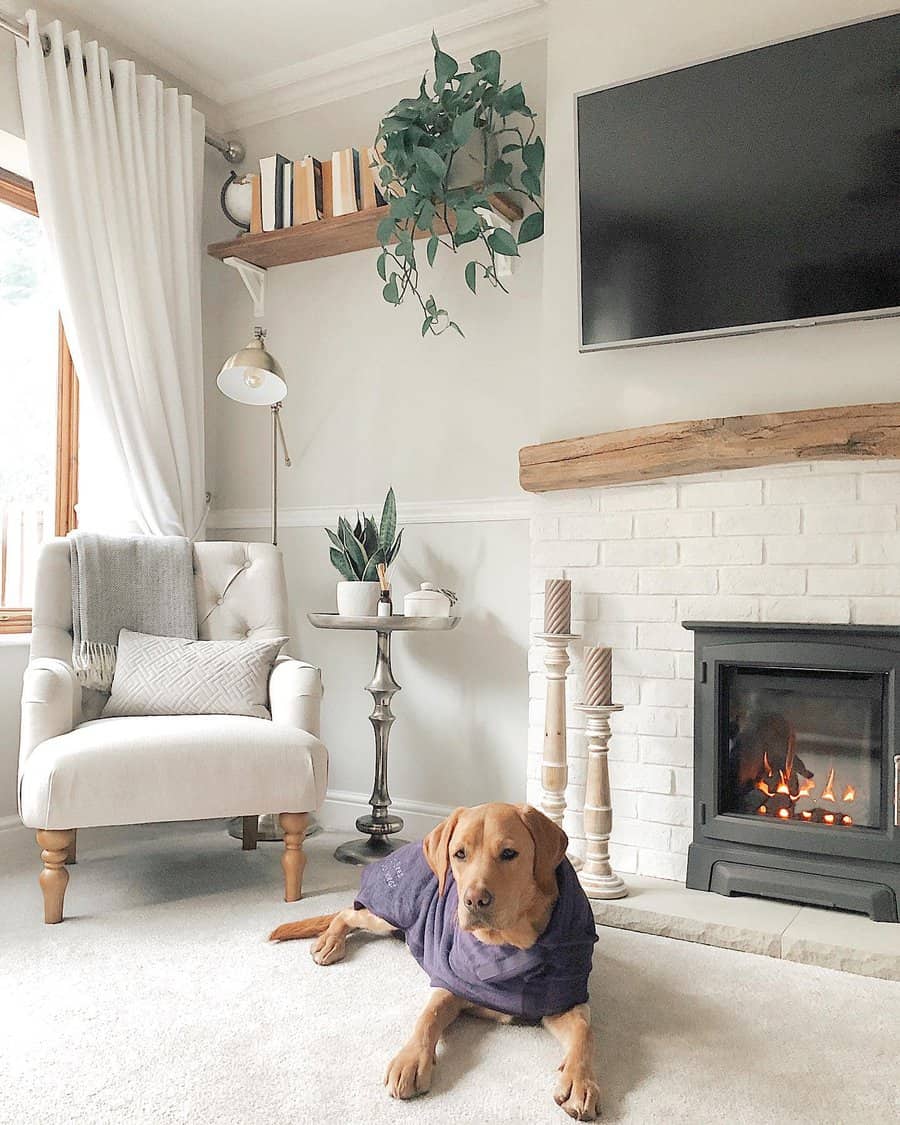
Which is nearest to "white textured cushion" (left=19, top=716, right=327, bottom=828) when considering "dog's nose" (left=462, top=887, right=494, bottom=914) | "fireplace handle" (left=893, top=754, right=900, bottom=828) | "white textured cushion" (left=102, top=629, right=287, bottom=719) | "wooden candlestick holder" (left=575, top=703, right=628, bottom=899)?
"white textured cushion" (left=102, top=629, right=287, bottom=719)

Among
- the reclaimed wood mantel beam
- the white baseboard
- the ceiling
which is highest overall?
the ceiling

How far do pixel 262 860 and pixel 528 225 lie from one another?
199cm

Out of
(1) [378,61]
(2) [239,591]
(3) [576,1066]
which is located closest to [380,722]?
(2) [239,591]

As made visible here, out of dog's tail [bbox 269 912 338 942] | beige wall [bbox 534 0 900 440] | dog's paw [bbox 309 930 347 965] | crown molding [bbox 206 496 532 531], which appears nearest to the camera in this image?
dog's paw [bbox 309 930 347 965]

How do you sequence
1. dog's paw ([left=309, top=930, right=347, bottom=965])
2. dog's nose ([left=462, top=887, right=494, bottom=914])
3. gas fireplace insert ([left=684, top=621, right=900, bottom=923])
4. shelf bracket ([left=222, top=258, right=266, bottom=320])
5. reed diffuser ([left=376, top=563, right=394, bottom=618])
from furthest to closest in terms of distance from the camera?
1. shelf bracket ([left=222, top=258, right=266, bottom=320])
2. reed diffuser ([left=376, top=563, right=394, bottom=618])
3. gas fireplace insert ([left=684, top=621, right=900, bottom=923])
4. dog's paw ([left=309, top=930, right=347, bottom=965])
5. dog's nose ([left=462, top=887, right=494, bottom=914])

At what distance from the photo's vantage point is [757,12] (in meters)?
2.48

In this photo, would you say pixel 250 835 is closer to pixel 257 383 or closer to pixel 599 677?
pixel 599 677

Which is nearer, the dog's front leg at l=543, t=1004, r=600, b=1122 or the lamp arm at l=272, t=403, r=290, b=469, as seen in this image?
the dog's front leg at l=543, t=1004, r=600, b=1122

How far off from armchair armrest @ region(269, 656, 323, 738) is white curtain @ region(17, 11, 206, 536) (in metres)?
0.86

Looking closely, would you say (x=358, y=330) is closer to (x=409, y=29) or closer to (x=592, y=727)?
(x=409, y=29)

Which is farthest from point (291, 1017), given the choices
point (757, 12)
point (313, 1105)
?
point (757, 12)

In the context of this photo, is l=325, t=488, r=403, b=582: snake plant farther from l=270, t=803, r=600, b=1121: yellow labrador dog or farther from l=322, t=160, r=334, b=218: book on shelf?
l=270, t=803, r=600, b=1121: yellow labrador dog

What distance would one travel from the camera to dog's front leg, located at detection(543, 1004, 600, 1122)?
142 centimetres

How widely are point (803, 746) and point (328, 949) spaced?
3.98ft
